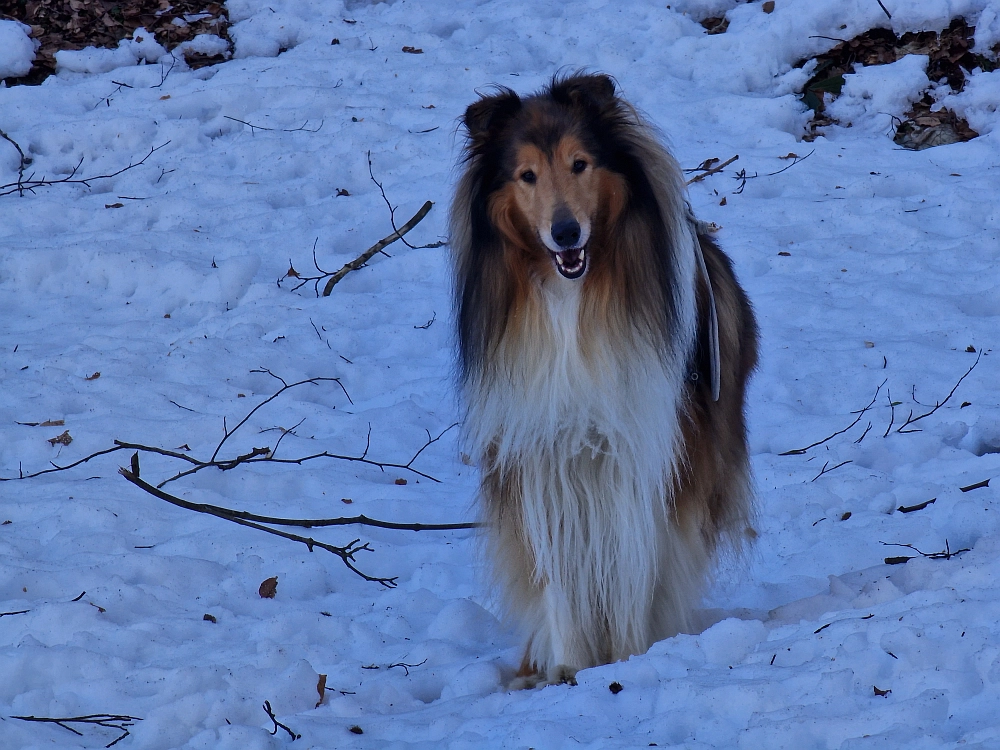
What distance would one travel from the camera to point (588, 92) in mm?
3217

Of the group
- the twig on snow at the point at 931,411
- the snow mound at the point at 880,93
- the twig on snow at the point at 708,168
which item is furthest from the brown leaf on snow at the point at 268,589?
the snow mound at the point at 880,93

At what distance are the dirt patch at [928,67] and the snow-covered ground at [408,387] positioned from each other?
102 millimetres

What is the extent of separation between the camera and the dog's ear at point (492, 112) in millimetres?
3240

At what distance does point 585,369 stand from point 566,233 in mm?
407

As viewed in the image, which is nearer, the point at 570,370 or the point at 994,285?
the point at 570,370

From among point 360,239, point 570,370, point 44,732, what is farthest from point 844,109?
point 44,732

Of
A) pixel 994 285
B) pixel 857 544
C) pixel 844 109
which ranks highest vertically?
pixel 844 109

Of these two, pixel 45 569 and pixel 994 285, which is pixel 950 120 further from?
pixel 45 569

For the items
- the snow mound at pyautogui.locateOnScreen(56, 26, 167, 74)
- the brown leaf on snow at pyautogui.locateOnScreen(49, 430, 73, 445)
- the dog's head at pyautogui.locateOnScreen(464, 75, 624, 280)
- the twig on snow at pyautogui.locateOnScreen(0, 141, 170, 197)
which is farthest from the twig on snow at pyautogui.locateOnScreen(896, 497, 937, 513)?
the snow mound at pyautogui.locateOnScreen(56, 26, 167, 74)

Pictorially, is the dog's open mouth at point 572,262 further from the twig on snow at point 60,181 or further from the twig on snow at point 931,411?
the twig on snow at point 60,181

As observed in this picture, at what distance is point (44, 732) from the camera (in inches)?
107

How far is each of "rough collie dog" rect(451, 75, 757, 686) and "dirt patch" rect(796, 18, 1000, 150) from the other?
3721mm

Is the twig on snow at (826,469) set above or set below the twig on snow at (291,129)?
below

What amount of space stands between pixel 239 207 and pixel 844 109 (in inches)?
149
